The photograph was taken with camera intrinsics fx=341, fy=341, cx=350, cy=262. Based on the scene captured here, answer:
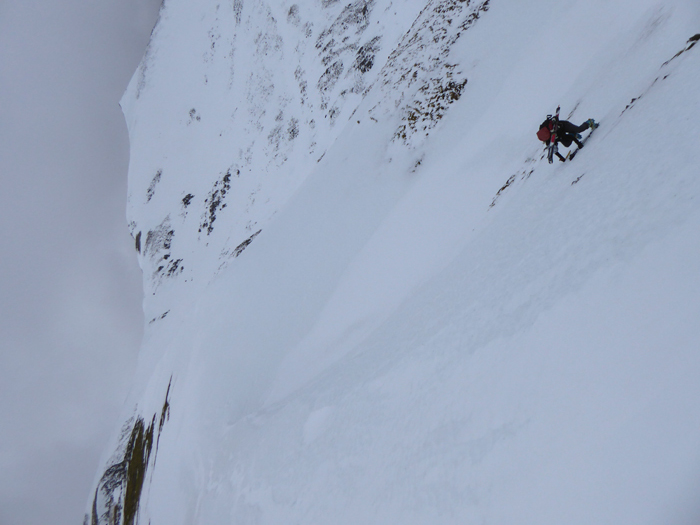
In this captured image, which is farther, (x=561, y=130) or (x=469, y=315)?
(x=561, y=130)

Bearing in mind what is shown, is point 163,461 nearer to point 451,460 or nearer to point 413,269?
point 413,269

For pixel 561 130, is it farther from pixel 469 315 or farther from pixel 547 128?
pixel 469 315

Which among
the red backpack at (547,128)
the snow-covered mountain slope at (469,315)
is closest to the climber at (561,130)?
the red backpack at (547,128)

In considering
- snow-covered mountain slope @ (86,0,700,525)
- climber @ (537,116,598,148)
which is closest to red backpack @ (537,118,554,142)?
climber @ (537,116,598,148)

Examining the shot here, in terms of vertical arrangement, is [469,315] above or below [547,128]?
below

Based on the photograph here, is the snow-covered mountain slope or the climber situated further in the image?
the climber

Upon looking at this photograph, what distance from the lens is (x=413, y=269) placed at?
32.0ft

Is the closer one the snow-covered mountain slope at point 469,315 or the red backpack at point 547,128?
the snow-covered mountain slope at point 469,315

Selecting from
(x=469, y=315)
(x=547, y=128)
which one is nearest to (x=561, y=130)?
(x=547, y=128)

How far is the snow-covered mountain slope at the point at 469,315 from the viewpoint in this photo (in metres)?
2.65

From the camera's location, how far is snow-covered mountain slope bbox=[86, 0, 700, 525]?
2654mm

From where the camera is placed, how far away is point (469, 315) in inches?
197

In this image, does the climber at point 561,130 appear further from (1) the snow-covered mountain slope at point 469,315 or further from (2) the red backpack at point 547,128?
(1) the snow-covered mountain slope at point 469,315

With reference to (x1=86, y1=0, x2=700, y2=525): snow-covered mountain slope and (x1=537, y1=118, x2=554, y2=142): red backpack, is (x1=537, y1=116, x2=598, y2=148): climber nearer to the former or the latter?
(x1=537, y1=118, x2=554, y2=142): red backpack
